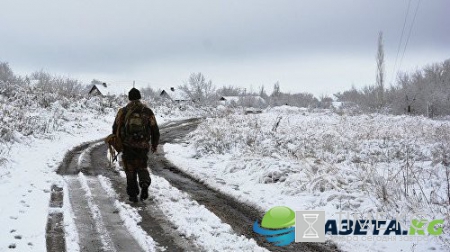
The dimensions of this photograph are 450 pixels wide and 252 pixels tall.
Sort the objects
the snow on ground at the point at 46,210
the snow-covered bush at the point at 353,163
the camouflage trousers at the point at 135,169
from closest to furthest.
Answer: the snow on ground at the point at 46,210, the snow-covered bush at the point at 353,163, the camouflage trousers at the point at 135,169

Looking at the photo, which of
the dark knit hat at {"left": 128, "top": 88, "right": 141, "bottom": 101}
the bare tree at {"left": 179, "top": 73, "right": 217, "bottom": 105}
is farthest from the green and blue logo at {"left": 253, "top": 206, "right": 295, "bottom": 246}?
the bare tree at {"left": 179, "top": 73, "right": 217, "bottom": 105}

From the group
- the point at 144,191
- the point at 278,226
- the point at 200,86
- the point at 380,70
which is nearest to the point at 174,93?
the point at 200,86

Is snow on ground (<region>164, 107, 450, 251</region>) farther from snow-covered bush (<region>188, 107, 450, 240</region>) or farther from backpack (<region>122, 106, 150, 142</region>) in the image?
backpack (<region>122, 106, 150, 142</region>)

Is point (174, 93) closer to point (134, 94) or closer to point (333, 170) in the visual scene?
point (134, 94)

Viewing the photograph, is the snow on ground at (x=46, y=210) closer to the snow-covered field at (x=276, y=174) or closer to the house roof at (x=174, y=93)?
the snow-covered field at (x=276, y=174)

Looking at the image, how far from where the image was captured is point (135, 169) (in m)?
6.19

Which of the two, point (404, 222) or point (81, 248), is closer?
point (81, 248)

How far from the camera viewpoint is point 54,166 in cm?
862

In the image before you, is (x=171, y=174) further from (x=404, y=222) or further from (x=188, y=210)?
(x=404, y=222)

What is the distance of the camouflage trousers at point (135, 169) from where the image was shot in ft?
19.9

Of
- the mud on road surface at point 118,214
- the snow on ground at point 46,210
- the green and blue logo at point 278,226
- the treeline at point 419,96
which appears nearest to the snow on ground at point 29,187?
the snow on ground at point 46,210

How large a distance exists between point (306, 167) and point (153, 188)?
3.17m

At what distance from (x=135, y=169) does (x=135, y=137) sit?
568 mm

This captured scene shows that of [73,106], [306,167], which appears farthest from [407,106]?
[306,167]
